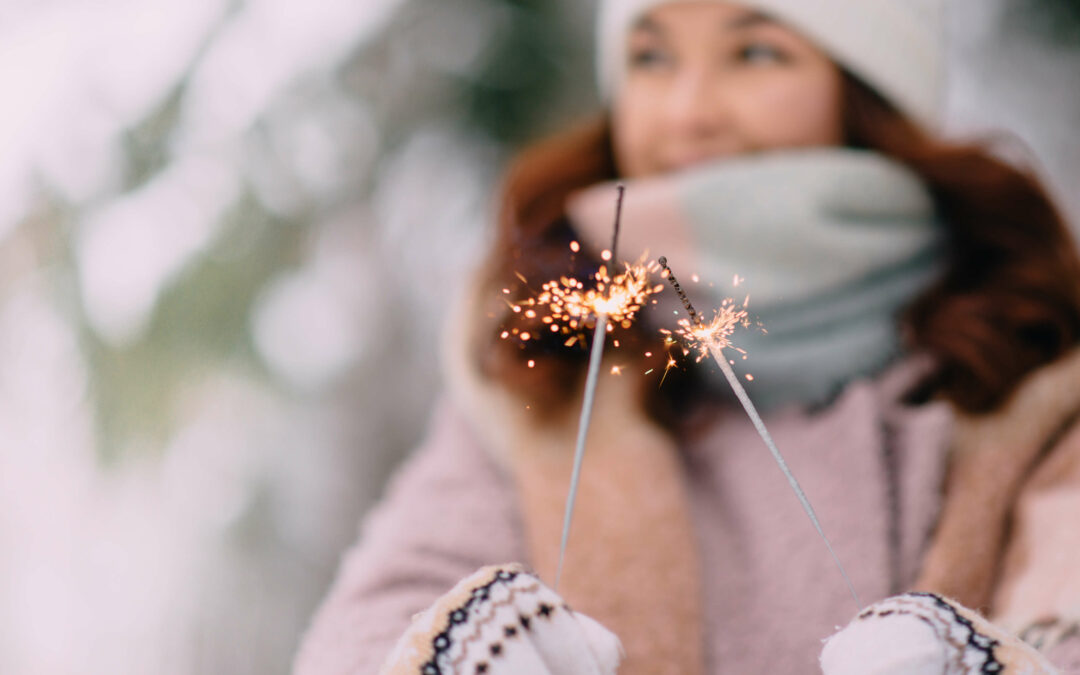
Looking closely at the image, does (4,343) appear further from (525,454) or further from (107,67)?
(525,454)

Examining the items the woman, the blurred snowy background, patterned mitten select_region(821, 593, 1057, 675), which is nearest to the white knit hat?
the woman

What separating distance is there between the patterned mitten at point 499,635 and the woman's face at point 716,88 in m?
0.24

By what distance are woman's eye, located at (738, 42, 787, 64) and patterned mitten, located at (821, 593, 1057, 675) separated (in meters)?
0.28

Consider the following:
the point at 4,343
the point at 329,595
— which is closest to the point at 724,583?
the point at 329,595

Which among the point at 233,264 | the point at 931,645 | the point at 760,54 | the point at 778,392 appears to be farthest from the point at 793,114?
the point at 233,264

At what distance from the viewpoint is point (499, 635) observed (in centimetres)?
22

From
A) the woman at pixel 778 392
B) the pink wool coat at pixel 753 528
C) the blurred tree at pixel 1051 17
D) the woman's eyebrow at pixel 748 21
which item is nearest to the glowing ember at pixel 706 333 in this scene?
the woman at pixel 778 392

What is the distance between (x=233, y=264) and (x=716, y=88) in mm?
376

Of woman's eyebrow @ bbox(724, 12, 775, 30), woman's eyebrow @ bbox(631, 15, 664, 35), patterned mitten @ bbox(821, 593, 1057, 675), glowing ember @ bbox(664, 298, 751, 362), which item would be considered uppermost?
woman's eyebrow @ bbox(631, 15, 664, 35)

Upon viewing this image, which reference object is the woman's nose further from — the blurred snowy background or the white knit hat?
the blurred snowy background

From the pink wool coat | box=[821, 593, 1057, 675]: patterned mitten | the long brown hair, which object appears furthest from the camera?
the long brown hair

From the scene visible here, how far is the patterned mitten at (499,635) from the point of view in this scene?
0.21m

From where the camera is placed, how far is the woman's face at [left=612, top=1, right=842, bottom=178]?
36 cm

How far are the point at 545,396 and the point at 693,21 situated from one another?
0.22 meters
